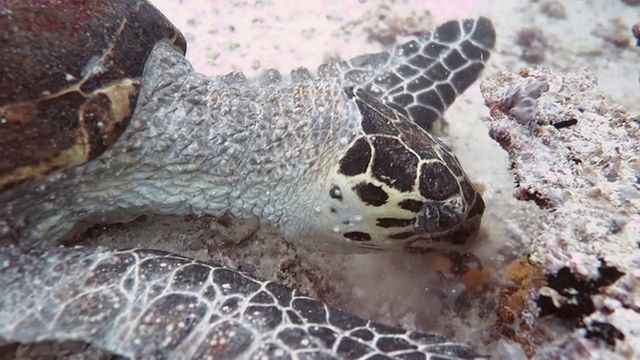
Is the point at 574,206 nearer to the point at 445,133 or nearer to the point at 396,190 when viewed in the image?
the point at 396,190

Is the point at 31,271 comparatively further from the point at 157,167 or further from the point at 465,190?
the point at 465,190

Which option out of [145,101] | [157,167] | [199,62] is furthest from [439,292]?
[199,62]

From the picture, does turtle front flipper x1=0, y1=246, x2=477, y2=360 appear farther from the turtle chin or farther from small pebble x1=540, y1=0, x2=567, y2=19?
small pebble x1=540, y1=0, x2=567, y2=19

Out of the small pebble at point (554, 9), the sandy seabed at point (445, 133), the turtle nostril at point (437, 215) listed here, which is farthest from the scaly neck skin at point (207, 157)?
the small pebble at point (554, 9)

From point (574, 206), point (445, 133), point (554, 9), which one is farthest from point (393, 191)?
point (554, 9)

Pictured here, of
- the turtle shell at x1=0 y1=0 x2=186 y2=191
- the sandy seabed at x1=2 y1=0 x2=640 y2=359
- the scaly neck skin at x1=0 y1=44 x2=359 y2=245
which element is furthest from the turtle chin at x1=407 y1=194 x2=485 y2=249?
the turtle shell at x1=0 y1=0 x2=186 y2=191

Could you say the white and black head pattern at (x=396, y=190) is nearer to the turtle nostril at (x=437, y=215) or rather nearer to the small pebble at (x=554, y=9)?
the turtle nostril at (x=437, y=215)

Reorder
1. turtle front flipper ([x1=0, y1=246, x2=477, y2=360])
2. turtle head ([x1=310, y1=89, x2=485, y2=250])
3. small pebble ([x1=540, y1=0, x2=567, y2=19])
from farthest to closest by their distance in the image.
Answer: small pebble ([x1=540, y1=0, x2=567, y2=19]), turtle head ([x1=310, y1=89, x2=485, y2=250]), turtle front flipper ([x1=0, y1=246, x2=477, y2=360])
